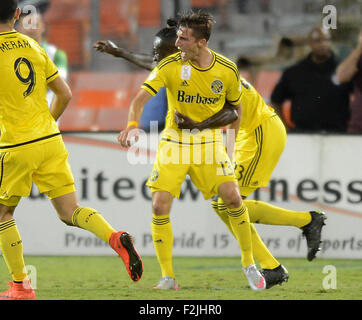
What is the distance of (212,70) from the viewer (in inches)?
272

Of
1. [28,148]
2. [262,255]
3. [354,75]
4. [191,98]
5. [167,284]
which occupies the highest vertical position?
[354,75]

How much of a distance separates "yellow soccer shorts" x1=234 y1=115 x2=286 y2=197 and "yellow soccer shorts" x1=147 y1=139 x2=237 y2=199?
0.69 m

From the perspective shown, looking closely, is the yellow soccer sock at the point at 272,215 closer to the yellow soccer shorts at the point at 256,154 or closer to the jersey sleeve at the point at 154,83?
the yellow soccer shorts at the point at 256,154

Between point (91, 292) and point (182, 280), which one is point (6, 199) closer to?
point (91, 292)

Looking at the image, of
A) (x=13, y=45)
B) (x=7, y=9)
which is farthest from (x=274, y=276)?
(x=7, y=9)

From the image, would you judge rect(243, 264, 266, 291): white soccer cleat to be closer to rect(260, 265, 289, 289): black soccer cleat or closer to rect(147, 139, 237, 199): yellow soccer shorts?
rect(260, 265, 289, 289): black soccer cleat

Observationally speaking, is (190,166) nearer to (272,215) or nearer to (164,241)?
(164,241)

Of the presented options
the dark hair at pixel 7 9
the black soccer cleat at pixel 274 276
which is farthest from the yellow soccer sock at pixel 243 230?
the dark hair at pixel 7 9

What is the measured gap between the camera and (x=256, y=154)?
7738 mm

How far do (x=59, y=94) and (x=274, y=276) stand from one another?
7.22 ft

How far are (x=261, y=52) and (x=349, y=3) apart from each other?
1221 millimetres

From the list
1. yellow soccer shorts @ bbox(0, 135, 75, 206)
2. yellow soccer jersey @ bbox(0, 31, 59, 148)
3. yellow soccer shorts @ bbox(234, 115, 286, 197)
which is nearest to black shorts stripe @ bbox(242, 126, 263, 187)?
yellow soccer shorts @ bbox(234, 115, 286, 197)

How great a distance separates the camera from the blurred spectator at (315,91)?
10.1 m

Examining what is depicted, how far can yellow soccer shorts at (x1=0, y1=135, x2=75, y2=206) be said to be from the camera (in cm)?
620
